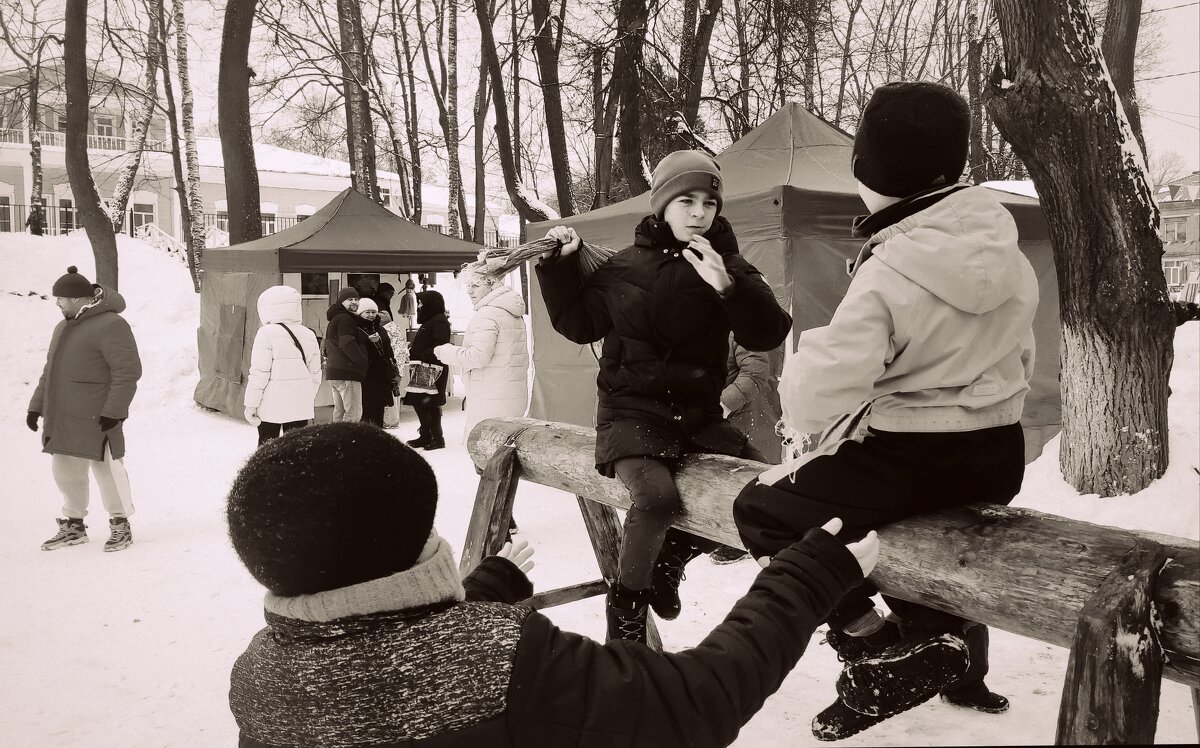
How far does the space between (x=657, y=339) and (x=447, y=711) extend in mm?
1863

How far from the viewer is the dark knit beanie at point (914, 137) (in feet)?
6.48

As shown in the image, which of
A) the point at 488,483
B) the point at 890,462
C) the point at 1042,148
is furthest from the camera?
the point at 1042,148

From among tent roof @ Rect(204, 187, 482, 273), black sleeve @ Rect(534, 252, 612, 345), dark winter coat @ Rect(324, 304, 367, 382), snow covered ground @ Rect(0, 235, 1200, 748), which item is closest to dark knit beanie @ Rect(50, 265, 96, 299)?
snow covered ground @ Rect(0, 235, 1200, 748)

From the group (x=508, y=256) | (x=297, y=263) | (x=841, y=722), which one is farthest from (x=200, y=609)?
(x=297, y=263)

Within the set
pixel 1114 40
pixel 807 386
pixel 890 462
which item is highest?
pixel 1114 40

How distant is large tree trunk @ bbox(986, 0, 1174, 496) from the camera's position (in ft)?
16.6

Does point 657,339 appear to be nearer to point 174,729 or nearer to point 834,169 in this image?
point 174,729

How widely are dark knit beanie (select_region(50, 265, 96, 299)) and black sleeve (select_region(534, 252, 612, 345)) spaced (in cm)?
437

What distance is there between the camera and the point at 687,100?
36.9 feet

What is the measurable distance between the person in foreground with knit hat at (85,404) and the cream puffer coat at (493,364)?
2328mm

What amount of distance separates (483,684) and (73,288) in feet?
19.4

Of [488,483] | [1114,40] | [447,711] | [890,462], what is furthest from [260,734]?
[1114,40]

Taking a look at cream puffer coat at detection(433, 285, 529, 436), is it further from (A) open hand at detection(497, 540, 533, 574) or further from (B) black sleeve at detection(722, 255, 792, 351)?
(A) open hand at detection(497, 540, 533, 574)

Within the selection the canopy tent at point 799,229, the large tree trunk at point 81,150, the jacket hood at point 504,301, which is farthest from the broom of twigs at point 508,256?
the large tree trunk at point 81,150
